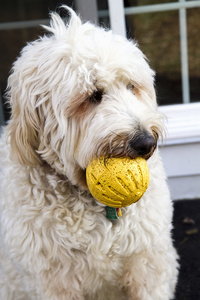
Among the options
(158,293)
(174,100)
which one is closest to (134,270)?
(158,293)

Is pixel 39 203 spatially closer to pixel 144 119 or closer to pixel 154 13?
pixel 144 119

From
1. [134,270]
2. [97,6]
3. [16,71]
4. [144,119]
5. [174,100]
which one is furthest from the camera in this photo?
[174,100]

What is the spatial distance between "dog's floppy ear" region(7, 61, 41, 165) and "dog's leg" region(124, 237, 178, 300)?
739 mm

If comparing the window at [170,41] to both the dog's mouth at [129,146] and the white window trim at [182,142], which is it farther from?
the dog's mouth at [129,146]

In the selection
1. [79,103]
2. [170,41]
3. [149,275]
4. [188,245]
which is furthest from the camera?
[170,41]

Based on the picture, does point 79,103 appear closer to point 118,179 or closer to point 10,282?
point 118,179

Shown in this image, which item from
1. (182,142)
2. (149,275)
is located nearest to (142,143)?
(149,275)

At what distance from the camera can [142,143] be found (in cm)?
179

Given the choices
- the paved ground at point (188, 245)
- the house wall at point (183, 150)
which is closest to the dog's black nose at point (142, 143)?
the paved ground at point (188, 245)

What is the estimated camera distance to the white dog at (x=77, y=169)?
1.89m

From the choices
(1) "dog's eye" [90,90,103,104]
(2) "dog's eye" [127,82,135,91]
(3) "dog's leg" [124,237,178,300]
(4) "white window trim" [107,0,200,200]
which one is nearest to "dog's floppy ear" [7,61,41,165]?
(1) "dog's eye" [90,90,103,104]

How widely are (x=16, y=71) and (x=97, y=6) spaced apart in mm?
1877

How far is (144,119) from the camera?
1.87 meters

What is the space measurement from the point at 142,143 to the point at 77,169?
358 mm
